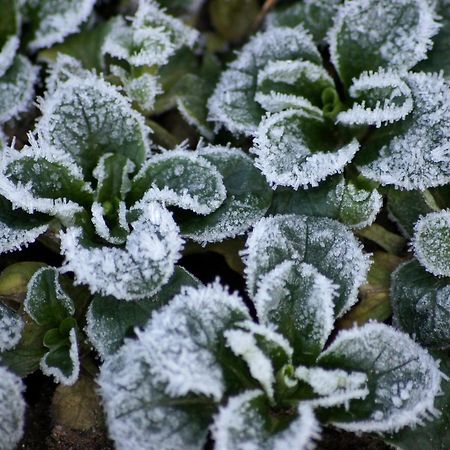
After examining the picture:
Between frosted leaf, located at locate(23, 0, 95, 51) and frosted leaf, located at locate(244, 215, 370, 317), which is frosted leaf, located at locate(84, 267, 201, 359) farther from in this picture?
frosted leaf, located at locate(23, 0, 95, 51)

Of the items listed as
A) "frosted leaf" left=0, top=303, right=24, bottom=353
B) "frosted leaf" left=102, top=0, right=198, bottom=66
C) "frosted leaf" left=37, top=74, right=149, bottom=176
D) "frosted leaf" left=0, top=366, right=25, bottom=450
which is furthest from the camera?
"frosted leaf" left=102, top=0, right=198, bottom=66

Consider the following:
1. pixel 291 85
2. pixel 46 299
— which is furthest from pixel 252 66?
pixel 46 299

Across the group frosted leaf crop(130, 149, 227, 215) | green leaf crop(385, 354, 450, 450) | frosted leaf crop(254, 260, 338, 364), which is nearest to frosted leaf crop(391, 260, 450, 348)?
green leaf crop(385, 354, 450, 450)

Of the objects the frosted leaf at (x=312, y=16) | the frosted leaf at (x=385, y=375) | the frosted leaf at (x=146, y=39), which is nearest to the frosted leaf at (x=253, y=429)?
the frosted leaf at (x=385, y=375)

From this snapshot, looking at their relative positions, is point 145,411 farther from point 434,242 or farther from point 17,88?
point 17,88

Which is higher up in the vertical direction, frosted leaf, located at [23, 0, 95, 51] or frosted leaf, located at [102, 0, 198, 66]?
frosted leaf, located at [102, 0, 198, 66]

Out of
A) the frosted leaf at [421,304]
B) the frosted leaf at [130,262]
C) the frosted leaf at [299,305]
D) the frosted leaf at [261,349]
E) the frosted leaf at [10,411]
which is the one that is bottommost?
the frosted leaf at [10,411]

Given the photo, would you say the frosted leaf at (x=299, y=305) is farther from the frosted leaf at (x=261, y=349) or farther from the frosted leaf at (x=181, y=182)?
the frosted leaf at (x=181, y=182)
